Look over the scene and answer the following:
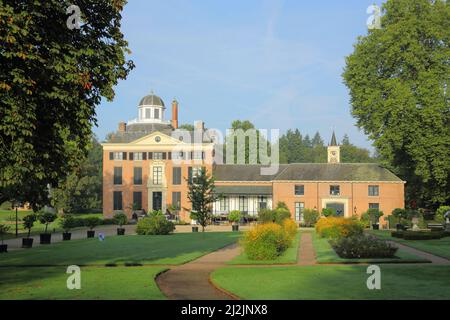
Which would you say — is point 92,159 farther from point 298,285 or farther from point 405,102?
point 298,285

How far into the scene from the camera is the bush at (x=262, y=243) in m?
23.0

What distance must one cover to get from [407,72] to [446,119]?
5.39 meters

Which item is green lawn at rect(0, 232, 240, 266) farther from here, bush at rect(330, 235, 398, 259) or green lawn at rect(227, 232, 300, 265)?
bush at rect(330, 235, 398, 259)

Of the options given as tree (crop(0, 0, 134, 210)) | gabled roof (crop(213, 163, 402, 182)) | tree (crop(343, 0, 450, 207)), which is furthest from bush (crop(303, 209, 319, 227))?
tree (crop(0, 0, 134, 210))

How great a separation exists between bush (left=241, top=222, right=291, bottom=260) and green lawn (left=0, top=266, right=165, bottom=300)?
15.0 feet

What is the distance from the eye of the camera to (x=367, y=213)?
53.6 m

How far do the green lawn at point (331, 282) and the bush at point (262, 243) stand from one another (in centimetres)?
281

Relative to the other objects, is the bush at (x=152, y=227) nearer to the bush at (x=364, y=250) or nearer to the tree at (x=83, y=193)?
the bush at (x=364, y=250)

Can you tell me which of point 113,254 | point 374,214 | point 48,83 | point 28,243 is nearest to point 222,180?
point 374,214

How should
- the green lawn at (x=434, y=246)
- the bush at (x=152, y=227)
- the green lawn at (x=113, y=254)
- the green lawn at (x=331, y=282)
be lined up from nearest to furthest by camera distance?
the green lawn at (x=331, y=282) → the green lawn at (x=113, y=254) → the green lawn at (x=434, y=246) → the bush at (x=152, y=227)

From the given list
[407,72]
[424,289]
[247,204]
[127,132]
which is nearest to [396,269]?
[424,289]

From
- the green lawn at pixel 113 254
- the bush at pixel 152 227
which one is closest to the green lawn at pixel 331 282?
the green lawn at pixel 113 254

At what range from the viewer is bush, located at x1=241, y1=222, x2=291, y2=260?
23.0 m

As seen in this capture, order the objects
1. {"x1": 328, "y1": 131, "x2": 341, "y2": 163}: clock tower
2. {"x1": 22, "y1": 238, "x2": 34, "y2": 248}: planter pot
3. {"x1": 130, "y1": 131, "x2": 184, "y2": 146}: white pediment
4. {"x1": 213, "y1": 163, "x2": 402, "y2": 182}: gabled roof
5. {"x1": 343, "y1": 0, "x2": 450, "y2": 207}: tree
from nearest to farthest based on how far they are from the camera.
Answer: {"x1": 22, "y1": 238, "x2": 34, "y2": 248}: planter pot, {"x1": 343, "y1": 0, "x2": 450, "y2": 207}: tree, {"x1": 213, "y1": 163, "x2": 402, "y2": 182}: gabled roof, {"x1": 328, "y1": 131, "x2": 341, "y2": 163}: clock tower, {"x1": 130, "y1": 131, "x2": 184, "y2": 146}: white pediment
